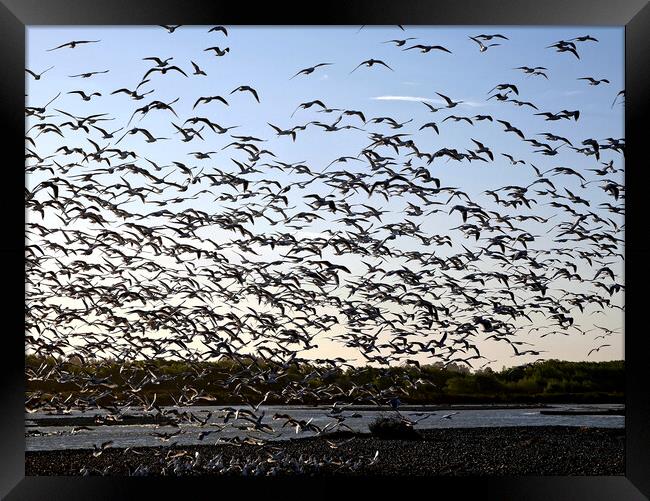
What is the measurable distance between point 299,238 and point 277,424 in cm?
216

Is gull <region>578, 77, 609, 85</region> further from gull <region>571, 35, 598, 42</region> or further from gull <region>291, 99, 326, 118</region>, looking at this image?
gull <region>291, 99, 326, 118</region>

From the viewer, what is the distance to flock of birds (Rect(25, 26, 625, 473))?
615 cm

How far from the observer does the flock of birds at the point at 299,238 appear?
615 cm

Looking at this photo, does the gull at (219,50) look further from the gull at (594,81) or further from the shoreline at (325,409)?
the shoreline at (325,409)

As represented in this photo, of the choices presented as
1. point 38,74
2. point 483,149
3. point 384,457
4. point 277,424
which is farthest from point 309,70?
point 384,457

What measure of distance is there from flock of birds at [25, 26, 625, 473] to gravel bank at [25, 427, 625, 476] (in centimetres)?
75

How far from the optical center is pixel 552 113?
6273mm

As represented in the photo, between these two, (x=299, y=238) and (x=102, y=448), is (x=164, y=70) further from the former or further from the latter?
(x=102, y=448)

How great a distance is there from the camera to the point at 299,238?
245 inches
